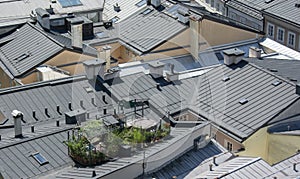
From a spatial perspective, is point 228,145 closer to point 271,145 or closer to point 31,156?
point 271,145

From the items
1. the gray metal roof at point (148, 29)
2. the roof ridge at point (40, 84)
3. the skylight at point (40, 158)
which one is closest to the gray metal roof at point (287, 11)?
the gray metal roof at point (148, 29)

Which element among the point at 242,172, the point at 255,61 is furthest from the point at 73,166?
the point at 255,61

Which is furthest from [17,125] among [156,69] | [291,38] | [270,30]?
[270,30]

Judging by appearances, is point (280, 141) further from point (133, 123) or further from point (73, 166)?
point (73, 166)

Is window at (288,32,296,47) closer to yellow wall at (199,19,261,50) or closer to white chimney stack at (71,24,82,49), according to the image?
yellow wall at (199,19,261,50)

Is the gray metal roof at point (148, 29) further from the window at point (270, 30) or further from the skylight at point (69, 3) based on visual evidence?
the window at point (270, 30)
